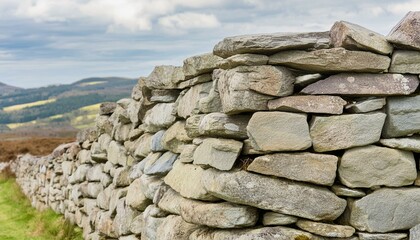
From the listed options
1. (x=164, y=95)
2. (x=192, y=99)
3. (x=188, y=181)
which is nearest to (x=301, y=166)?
(x=188, y=181)

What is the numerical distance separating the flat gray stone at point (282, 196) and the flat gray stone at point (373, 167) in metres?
0.21

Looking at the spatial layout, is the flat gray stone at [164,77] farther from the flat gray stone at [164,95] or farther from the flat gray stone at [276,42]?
the flat gray stone at [276,42]

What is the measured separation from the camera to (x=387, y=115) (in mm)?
4383

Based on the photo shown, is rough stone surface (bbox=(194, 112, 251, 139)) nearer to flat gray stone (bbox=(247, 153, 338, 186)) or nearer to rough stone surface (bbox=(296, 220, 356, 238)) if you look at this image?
flat gray stone (bbox=(247, 153, 338, 186))

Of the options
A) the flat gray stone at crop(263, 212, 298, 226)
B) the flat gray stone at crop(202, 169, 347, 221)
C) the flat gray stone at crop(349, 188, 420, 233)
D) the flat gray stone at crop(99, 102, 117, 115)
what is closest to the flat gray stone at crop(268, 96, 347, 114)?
the flat gray stone at crop(202, 169, 347, 221)

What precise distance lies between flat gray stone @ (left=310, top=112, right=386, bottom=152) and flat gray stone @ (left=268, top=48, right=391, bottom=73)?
1.25ft

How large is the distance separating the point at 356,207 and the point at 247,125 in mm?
1122

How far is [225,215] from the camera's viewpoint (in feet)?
14.9

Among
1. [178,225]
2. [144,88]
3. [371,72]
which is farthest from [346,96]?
[144,88]

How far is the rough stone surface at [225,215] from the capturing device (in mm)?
4488

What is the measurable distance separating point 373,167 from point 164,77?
3228 millimetres

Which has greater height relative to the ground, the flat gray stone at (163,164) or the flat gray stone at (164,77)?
the flat gray stone at (164,77)

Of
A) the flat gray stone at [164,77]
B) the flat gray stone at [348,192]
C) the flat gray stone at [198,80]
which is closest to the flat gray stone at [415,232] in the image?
the flat gray stone at [348,192]

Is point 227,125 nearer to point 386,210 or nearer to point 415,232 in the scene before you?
point 386,210
